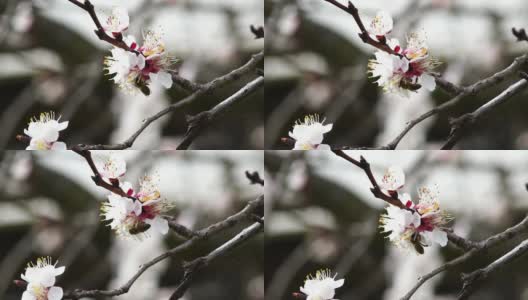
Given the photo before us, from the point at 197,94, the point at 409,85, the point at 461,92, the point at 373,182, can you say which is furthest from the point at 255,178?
the point at 461,92

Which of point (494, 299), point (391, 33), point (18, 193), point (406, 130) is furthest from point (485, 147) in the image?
point (18, 193)

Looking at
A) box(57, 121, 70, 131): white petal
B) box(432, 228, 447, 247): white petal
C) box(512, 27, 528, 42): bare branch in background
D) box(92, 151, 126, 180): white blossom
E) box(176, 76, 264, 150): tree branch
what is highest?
box(512, 27, 528, 42): bare branch in background

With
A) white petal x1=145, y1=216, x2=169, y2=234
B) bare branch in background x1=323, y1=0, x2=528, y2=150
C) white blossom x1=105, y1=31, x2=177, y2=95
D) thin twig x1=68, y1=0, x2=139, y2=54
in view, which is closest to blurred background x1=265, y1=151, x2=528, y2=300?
bare branch in background x1=323, y1=0, x2=528, y2=150

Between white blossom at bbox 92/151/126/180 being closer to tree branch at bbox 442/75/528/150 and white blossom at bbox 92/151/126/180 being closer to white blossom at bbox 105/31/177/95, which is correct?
white blossom at bbox 105/31/177/95

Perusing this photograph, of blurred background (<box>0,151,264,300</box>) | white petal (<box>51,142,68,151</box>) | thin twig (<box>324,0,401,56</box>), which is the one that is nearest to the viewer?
thin twig (<box>324,0,401,56</box>)

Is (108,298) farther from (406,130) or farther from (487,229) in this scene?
(487,229)
